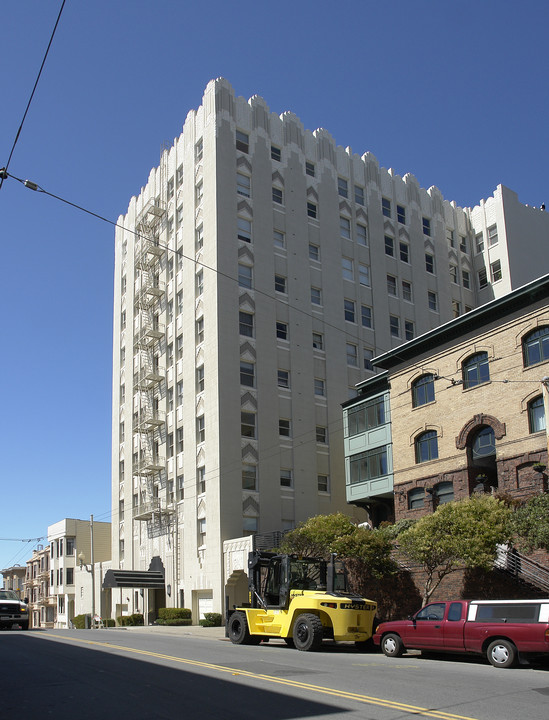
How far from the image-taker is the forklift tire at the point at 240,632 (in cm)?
2398

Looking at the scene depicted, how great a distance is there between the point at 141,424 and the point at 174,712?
1728 inches

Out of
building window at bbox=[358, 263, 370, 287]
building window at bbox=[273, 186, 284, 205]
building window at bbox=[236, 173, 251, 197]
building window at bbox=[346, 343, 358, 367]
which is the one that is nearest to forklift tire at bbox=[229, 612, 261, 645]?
building window at bbox=[346, 343, 358, 367]

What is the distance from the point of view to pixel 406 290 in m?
58.7

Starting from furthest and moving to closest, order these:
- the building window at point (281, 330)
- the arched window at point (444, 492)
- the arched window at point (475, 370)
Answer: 1. the building window at point (281, 330)
2. the arched window at point (444, 492)
3. the arched window at point (475, 370)

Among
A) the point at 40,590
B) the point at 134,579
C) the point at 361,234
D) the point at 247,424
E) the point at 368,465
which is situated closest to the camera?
the point at 368,465

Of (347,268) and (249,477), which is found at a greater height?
(347,268)

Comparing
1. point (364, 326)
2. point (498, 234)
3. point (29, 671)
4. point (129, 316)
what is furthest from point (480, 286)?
point (29, 671)

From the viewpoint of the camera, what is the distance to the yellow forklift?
21328mm

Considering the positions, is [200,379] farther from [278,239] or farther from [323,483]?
[278,239]

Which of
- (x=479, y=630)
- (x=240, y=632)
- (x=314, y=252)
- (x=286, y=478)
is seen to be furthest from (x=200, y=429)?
(x=479, y=630)

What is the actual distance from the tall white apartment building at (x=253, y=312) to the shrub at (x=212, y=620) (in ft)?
4.64

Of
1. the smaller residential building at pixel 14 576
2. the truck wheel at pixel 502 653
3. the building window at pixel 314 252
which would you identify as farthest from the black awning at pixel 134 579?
the smaller residential building at pixel 14 576

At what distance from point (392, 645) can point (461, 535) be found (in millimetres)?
6716

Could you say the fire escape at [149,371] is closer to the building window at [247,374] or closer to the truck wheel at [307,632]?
the building window at [247,374]
